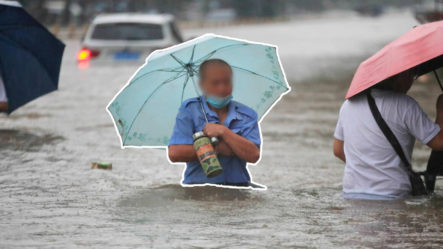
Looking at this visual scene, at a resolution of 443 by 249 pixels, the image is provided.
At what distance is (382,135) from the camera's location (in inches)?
271

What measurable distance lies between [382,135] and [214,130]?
3.87 ft

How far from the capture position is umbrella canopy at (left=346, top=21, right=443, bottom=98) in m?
6.67

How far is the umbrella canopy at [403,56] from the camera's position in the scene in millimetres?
6668

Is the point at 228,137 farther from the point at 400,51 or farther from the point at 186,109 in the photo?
the point at 400,51

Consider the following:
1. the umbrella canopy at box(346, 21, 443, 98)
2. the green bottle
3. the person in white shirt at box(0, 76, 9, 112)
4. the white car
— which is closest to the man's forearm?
the green bottle

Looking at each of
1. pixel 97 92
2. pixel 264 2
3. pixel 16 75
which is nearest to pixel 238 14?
pixel 264 2

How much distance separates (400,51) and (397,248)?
1.57 m

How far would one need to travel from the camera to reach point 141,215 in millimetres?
6898

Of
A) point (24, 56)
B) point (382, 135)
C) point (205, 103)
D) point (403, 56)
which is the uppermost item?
point (403, 56)

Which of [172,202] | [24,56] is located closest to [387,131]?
[172,202]

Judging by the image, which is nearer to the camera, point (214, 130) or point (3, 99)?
point (214, 130)

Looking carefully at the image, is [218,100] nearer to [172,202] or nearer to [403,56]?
[172,202]

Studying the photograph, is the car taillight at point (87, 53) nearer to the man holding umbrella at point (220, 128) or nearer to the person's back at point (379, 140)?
the man holding umbrella at point (220, 128)

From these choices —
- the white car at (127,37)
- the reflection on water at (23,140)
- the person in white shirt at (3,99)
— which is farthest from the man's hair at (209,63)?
the white car at (127,37)
